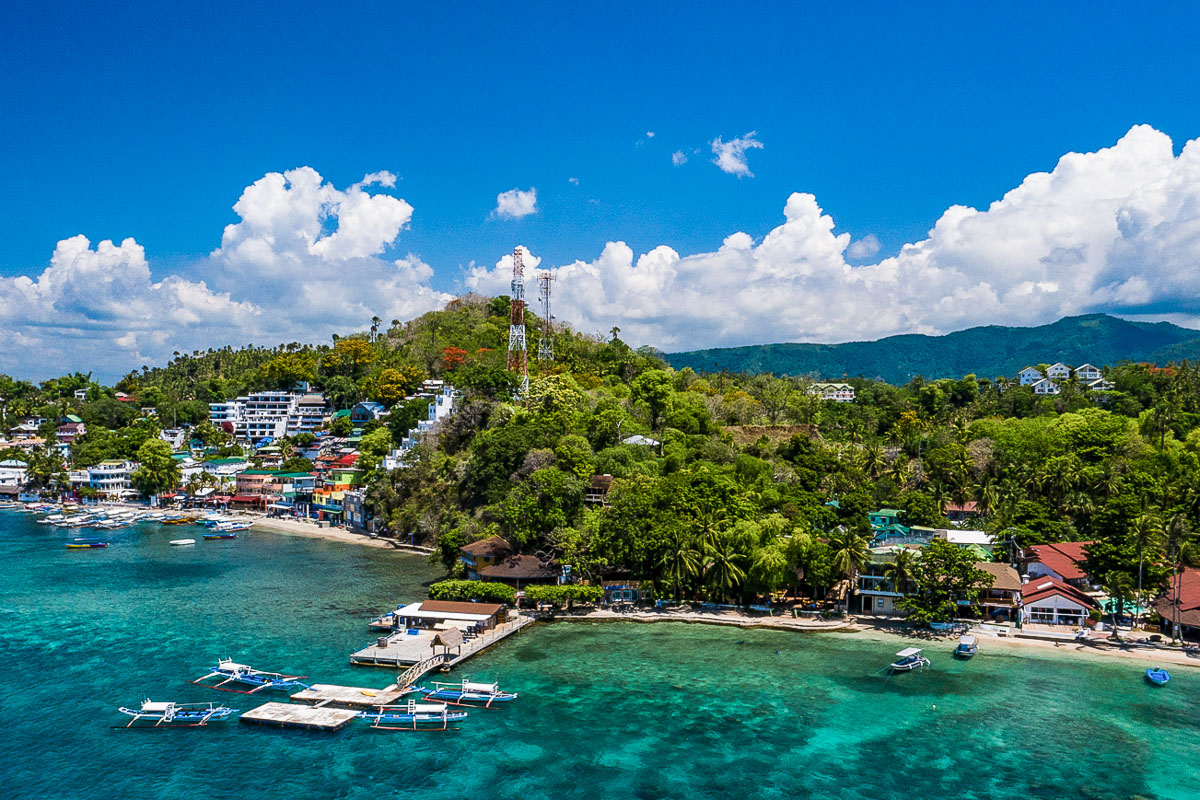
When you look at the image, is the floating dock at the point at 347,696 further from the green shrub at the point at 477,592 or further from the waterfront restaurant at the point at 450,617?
the green shrub at the point at 477,592

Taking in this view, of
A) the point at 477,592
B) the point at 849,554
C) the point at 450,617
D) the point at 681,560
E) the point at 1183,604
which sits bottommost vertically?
the point at 450,617

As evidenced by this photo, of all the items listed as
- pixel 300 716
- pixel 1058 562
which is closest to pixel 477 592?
pixel 300 716

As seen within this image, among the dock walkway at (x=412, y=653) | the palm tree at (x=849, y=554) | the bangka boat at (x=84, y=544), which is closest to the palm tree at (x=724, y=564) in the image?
the palm tree at (x=849, y=554)

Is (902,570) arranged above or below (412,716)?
above

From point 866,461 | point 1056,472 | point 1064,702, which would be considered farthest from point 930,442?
point 1064,702

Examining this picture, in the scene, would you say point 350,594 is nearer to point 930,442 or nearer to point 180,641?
point 180,641

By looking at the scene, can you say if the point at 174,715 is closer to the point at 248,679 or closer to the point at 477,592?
the point at 248,679

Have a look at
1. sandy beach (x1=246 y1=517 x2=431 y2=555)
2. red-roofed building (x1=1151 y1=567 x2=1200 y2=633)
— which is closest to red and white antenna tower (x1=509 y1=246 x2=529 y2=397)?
sandy beach (x1=246 y1=517 x2=431 y2=555)
